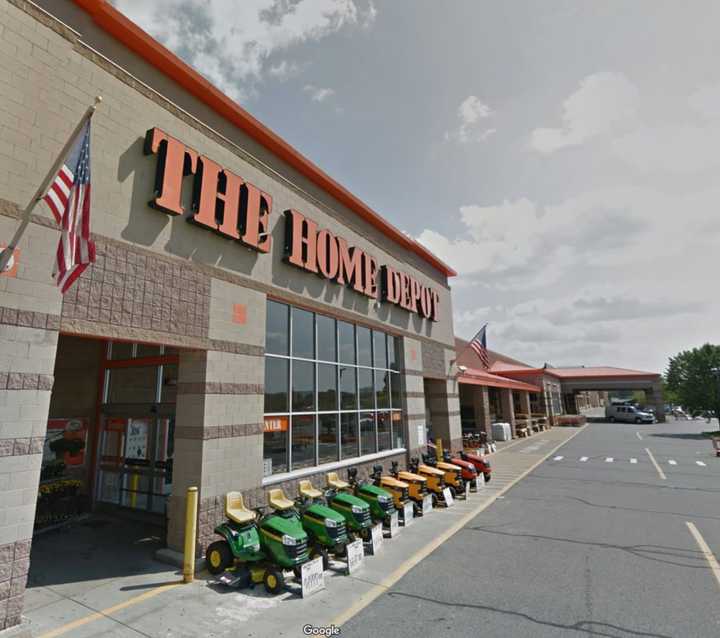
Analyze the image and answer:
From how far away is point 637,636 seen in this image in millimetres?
5293

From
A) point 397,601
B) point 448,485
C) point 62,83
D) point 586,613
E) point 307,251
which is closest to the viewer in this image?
point 586,613

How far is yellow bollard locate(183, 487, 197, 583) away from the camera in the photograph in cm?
711

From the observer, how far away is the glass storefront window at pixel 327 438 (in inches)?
475

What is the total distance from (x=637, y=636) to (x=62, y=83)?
466 inches

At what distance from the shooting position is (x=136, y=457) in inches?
418

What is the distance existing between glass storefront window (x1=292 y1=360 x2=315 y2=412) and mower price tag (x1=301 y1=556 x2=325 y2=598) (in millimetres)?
4779

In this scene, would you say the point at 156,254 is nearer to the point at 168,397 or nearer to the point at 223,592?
the point at 168,397

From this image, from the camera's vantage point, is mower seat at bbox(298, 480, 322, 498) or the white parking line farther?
the white parking line

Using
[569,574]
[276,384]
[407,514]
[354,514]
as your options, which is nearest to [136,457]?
[276,384]

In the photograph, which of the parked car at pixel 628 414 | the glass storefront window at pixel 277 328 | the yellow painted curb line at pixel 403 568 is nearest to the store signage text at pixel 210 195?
the glass storefront window at pixel 277 328

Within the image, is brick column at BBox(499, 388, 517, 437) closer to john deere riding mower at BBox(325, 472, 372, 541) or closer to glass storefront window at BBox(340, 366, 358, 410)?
glass storefront window at BBox(340, 366, 358, 410)

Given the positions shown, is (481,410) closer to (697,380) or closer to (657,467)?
(657,467)

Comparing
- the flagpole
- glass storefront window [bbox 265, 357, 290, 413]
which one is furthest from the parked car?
the flagpole

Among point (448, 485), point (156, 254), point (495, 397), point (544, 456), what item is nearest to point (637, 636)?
point (448, 485)
